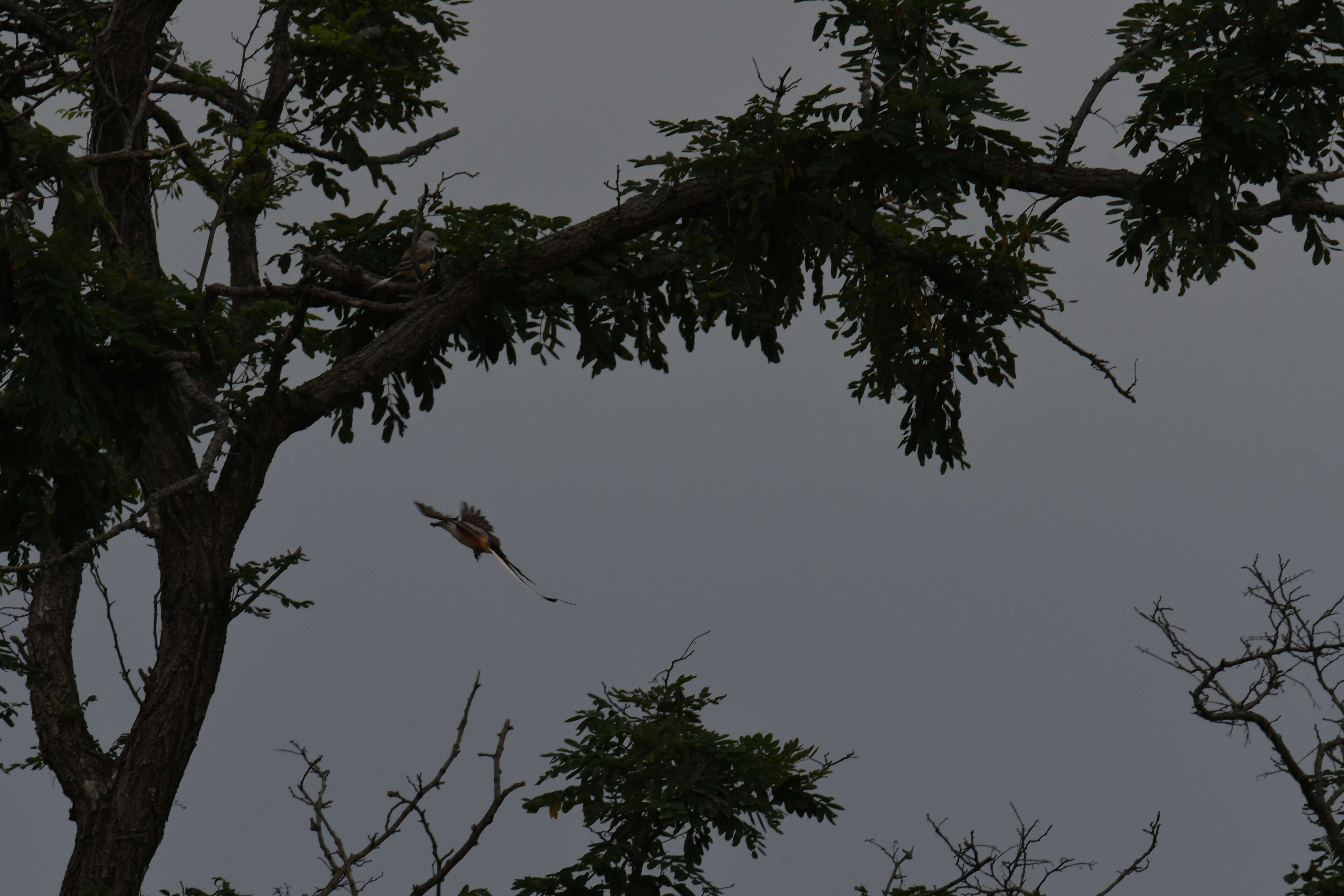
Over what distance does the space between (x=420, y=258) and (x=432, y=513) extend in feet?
10.3

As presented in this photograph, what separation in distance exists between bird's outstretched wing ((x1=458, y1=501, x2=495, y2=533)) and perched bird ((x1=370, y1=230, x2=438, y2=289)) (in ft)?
9.50

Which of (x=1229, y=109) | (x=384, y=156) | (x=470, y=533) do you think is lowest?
(x=470, y=533)

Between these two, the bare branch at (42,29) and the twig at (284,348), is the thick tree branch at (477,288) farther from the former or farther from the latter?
the bare branch at (42,29)

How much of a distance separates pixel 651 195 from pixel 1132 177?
326 centimetres

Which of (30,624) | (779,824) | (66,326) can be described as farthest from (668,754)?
(30,624)

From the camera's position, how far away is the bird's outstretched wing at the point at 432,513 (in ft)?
21.0

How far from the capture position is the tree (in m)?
7.70

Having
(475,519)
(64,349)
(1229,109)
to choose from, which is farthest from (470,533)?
(1229,109)

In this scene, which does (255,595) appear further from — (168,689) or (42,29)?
(42,29)

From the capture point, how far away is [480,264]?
895 centimetres

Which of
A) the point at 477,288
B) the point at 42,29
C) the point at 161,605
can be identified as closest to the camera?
the point at 161,605

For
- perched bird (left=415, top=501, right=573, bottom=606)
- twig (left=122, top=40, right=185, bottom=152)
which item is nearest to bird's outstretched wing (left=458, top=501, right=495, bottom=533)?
perched bird (left=415, top=501, right=573, bottom=606)

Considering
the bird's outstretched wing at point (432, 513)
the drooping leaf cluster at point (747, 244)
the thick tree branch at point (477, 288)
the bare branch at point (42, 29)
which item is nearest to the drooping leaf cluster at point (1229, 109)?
the drooping leaf cluster at point (747, 244)

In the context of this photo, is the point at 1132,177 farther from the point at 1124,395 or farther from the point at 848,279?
the point at 848,279
